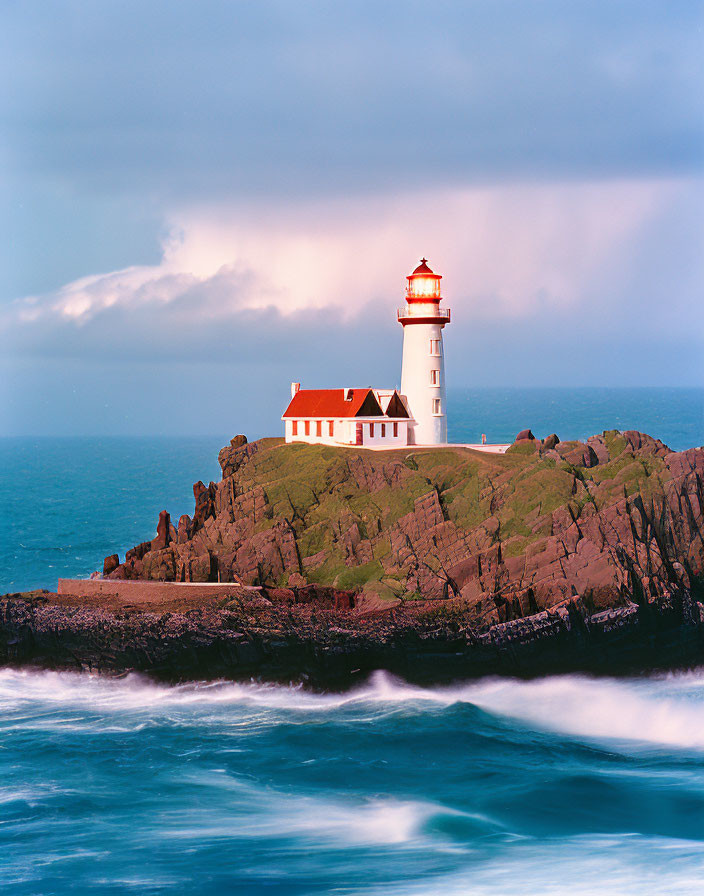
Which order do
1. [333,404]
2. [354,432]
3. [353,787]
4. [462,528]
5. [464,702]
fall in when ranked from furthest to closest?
1. [333,404]
2. [354,432]
3. [462,528]
4. [464,702]
5. [353,787]

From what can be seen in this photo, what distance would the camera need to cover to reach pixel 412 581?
46.0 metres

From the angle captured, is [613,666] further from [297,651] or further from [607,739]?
[297,651]

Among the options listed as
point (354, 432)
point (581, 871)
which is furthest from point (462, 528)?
point (581, 871)

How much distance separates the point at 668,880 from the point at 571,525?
1819 cm

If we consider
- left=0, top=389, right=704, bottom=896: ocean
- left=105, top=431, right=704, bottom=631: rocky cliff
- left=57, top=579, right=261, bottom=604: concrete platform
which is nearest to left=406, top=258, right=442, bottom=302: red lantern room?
left=105, top=431, right=704, bottom=631: rocky cliff

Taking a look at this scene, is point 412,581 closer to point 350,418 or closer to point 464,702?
point 464,702

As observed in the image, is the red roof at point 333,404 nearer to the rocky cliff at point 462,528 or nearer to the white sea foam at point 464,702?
the rocky cliff at point 462,528

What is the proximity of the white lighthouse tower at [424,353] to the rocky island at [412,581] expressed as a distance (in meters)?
5.84

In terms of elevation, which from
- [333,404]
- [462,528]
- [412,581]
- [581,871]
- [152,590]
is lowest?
[581,871]

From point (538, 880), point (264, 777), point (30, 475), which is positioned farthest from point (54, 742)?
point (30, 475)

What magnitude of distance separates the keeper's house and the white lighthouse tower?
743 mm

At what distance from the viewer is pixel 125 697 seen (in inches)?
1737

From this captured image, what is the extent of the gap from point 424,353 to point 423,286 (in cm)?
354

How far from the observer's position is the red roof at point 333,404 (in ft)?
192
